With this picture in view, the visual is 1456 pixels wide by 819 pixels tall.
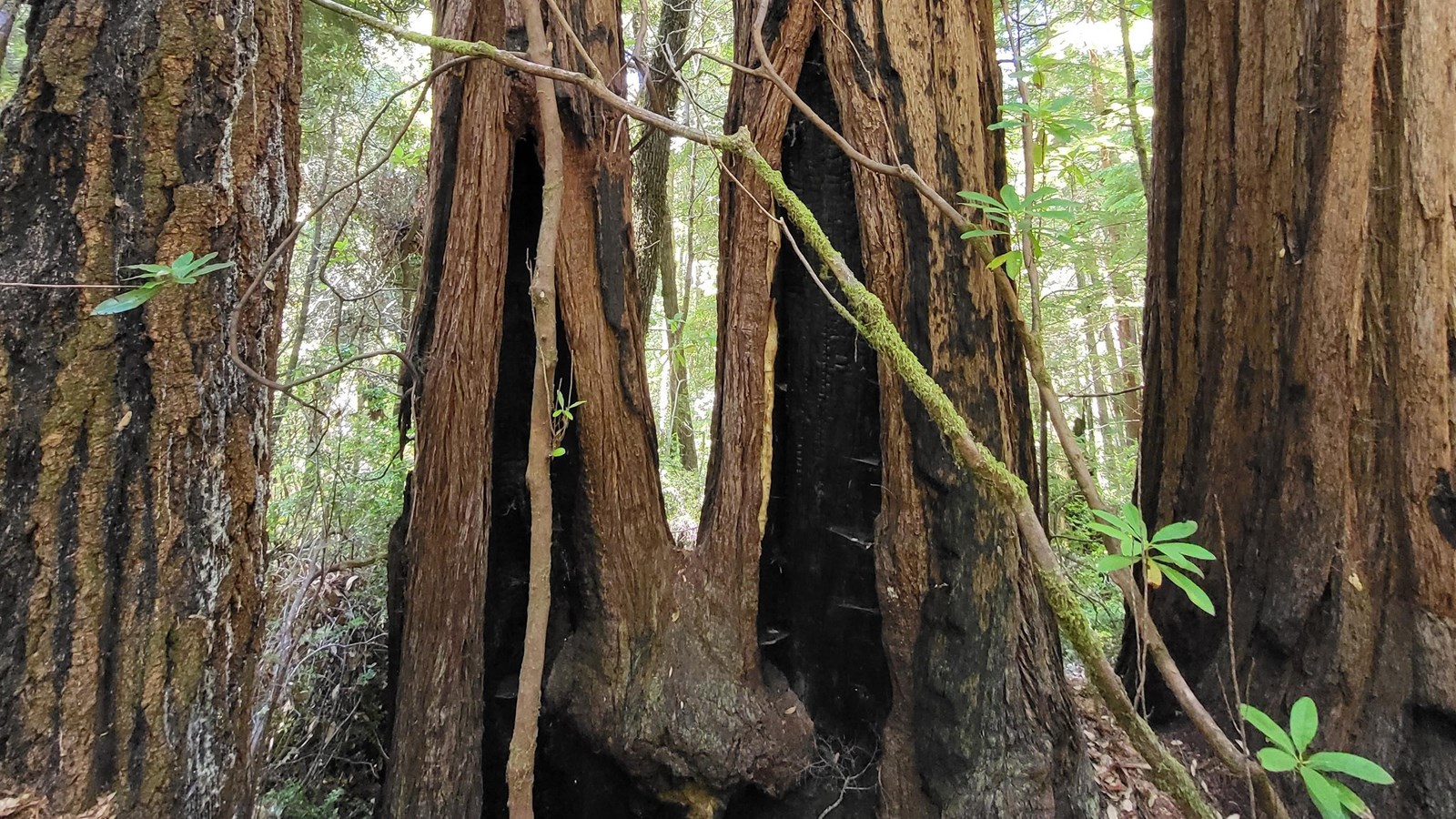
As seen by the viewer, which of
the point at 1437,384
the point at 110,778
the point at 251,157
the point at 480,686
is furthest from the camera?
the point at 480,686

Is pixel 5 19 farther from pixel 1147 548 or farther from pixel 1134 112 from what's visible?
pixel 1134 112

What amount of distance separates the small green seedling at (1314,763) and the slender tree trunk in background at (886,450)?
3.10 ft

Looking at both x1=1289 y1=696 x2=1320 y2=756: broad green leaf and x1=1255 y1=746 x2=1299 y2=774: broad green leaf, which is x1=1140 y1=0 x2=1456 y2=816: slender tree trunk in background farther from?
x1=1255 y1=746 x2=1299 y2=774: broad green leaf

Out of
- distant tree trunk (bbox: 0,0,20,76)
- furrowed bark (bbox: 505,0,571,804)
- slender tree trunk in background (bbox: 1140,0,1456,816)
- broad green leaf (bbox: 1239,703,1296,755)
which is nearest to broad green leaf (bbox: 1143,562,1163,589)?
broad green leaf (bbox: 1239,703,1296,755)

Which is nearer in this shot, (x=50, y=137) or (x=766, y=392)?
(x=50, y=137)

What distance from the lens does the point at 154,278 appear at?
1322mm

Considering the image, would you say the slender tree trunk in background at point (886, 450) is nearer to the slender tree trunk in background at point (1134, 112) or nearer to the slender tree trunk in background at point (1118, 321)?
the slender tree trunk in background at point (1134, 112)

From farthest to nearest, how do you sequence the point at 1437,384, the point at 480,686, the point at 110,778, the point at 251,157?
the point at 480,686, the point at 1437,384, the point at 251,157, the point at 110,778

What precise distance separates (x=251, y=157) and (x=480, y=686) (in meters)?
1.62

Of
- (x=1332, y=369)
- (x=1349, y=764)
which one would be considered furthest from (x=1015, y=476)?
(x=1332, y=369)

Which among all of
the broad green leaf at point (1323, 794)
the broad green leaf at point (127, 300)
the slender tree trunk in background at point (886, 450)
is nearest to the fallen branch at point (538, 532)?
the broad green leaf at point (127, 300)

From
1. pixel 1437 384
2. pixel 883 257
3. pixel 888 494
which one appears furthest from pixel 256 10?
pixel 1437 384

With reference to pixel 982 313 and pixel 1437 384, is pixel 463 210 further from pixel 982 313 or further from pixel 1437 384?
pixel 1437 384

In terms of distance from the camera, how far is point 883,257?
227 centimetres
